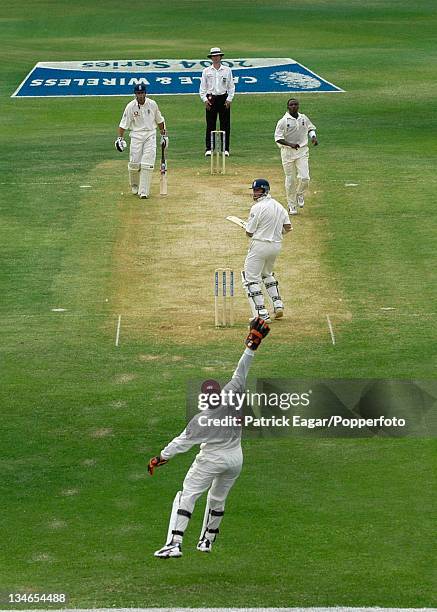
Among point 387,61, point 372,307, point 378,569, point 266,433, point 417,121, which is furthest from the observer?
point 387,61

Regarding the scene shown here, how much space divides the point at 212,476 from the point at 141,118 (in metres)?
15.4

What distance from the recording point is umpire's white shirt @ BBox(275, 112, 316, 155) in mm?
26219

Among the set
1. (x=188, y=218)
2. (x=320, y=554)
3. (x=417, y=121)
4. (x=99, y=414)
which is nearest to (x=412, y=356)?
(x=99, y=414)

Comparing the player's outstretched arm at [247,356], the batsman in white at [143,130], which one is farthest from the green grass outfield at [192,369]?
the player's outstretched arm at [247,356]

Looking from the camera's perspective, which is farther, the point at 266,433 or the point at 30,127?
the point at 30,127

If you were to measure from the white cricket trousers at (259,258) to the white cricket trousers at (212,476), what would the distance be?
23.9 feet

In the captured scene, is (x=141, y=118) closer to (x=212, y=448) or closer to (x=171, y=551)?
(x=212, y=448)

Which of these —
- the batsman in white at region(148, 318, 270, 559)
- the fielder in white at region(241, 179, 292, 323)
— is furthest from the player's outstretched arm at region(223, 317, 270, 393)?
the fielder in white at region(241, 179, 292, 323)

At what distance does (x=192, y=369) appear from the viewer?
761 inches

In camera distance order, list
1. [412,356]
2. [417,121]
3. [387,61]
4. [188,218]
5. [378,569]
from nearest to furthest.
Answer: [378,569]
[412,356]
[188,218]
[417,121]
[387,61]

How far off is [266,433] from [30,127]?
805 inches

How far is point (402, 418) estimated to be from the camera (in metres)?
17.3

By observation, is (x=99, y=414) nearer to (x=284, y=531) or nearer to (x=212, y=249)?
(x=284, y=531)

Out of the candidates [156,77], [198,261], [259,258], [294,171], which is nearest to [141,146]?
[294,171]
